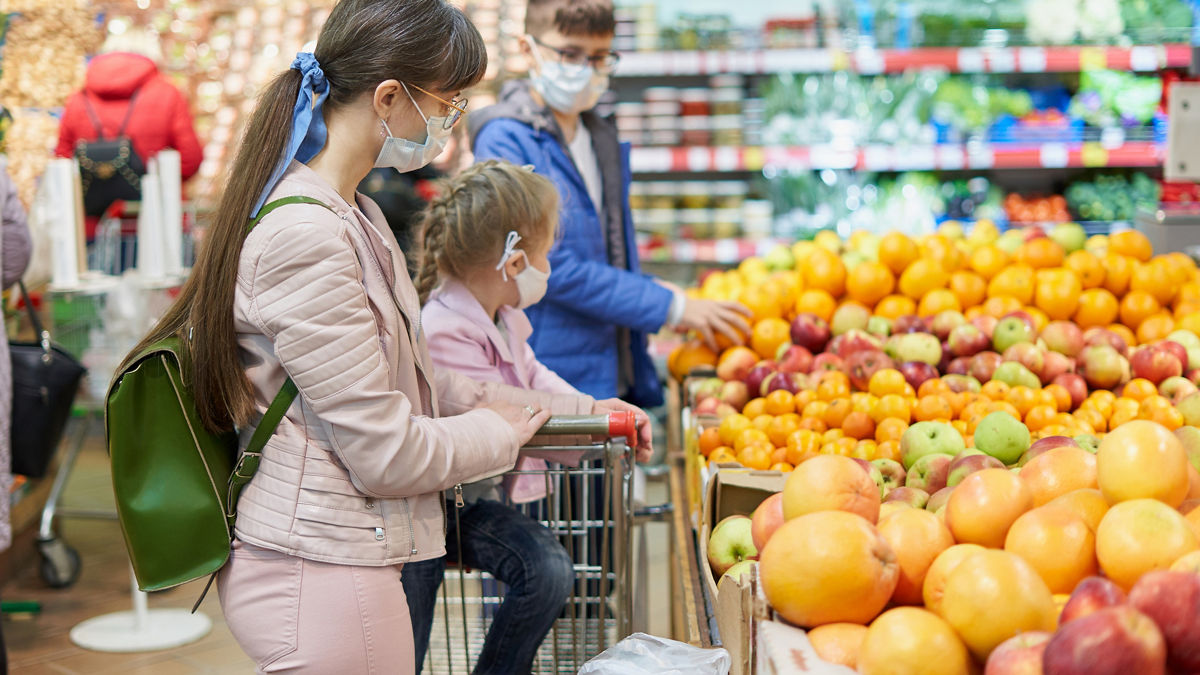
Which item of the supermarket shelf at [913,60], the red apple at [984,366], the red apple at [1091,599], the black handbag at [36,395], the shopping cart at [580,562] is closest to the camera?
Answer: the red apple at [1091,599]

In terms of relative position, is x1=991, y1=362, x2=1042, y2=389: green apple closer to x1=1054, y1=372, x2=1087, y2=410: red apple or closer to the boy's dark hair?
x1=1054, y1=372, x2=1087, y2=410: red apple

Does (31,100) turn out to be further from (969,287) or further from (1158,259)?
(1158,259)

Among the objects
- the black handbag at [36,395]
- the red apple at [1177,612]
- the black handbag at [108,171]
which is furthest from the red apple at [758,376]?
the black handbag at [108,171]

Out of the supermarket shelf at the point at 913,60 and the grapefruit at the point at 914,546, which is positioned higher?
the supermarket shelf at the point at 913,60

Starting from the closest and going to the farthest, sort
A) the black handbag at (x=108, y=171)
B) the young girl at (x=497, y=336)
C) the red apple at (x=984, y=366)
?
the young girl at (x=497, y=336)
the red apple at (x=984, y=366)
the black handbag at (x=108, y=171)

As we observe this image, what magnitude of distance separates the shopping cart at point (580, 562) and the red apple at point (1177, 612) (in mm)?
925

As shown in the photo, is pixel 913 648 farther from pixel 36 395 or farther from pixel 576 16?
pixel 36 395

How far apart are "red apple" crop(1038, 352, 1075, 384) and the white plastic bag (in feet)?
4.72

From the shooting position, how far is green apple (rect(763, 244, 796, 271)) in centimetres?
352

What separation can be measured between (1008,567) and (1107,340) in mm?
1811

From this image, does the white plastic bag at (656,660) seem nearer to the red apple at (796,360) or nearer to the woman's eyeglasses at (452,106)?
the woman's eyeglasses at (452,106)

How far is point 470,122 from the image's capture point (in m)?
2.93

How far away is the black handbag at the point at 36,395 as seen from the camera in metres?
3.21

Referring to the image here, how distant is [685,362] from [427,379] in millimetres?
1673
